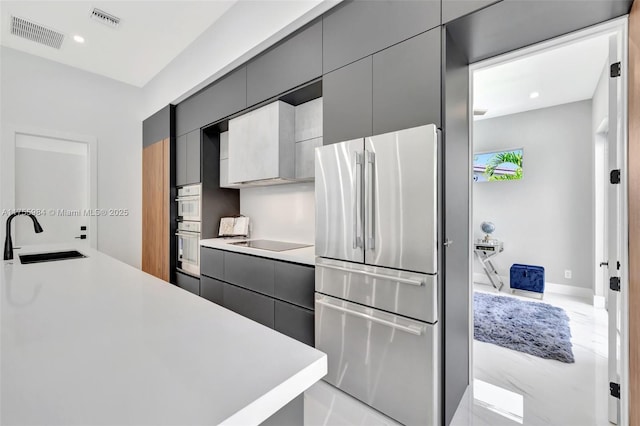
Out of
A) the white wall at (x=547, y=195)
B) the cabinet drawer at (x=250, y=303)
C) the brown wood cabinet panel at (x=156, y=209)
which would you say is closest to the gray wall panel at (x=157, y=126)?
the brown wood cabinet panel at (x=156, y=209)

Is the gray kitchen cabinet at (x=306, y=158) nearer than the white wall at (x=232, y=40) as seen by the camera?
No

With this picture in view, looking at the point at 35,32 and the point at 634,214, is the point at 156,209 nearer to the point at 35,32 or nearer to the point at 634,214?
the point at 35,32

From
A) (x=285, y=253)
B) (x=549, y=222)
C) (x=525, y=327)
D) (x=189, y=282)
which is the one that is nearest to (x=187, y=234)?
(x=189, y=282)

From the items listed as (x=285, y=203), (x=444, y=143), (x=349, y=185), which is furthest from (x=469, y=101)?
(x=285, y=203)

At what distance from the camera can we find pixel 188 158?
11.8 feet

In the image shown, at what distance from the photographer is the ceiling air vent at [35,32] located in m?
2.99

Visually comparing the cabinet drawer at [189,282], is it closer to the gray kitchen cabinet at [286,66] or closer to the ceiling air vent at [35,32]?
the gray kitchen cabinet at [286,66]

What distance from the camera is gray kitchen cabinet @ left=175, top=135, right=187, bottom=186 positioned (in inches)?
145

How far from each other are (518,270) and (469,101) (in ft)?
10.7

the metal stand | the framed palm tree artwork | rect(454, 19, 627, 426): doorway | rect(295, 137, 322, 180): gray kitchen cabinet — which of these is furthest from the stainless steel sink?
the framed palm tree artwork

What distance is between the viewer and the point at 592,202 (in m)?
3.95

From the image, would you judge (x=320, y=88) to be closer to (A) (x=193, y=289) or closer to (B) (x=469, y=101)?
(B) (x=469, y=101)

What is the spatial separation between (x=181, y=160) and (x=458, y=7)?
11.0 ft

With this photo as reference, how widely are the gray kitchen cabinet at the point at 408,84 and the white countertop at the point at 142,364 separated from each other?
1.41m
